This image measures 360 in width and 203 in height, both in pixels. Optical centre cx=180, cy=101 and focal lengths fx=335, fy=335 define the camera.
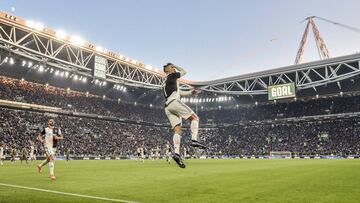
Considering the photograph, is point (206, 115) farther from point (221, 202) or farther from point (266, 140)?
point (221, 202)

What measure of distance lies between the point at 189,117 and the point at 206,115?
75.4 metres

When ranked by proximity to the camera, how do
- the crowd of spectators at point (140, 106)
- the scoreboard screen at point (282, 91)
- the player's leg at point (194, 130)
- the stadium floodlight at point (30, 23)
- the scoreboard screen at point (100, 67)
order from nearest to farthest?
the player's leg at point (194, 130) < the stadium floodlight at point (30, 23) < the scoreboard screen at point (100, 67) < the crowd of spectators at point (140, 106) < the scoreboard screen at point (282, 91)

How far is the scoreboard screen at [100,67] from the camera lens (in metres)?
50.3

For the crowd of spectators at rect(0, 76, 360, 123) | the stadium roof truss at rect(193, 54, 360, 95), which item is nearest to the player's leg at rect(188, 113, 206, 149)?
the stadium roof truss at rect(193, 54, 360, 95)

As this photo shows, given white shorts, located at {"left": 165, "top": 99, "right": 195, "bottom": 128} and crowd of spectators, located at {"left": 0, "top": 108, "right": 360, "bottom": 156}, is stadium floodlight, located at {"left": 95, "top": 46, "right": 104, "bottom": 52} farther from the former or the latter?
white shorts, located at {"left": 165, "top": 99, "right": 195, "bottom": 128}

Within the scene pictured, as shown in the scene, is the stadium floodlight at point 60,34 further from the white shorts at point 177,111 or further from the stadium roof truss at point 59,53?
the white shorts at point 177,111

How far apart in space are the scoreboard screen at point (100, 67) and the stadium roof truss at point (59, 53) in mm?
888

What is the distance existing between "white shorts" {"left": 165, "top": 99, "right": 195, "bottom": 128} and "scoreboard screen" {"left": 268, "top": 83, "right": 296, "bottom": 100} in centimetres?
5116

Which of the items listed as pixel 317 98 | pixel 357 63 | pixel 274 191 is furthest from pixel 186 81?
pixel 274 191

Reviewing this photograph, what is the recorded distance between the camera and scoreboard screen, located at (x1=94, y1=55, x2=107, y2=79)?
1979 inches

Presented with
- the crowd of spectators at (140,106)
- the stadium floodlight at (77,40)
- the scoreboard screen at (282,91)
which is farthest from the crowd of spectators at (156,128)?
the stadium floodlight at (77,40)

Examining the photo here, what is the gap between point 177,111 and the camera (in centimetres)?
806

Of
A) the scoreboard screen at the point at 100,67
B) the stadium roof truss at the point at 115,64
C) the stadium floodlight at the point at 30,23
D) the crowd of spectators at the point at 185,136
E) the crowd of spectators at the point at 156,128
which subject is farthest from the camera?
the crowd of spectators at the point at 156,128

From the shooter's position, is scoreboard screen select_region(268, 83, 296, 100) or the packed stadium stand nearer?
the packed stadium stand
